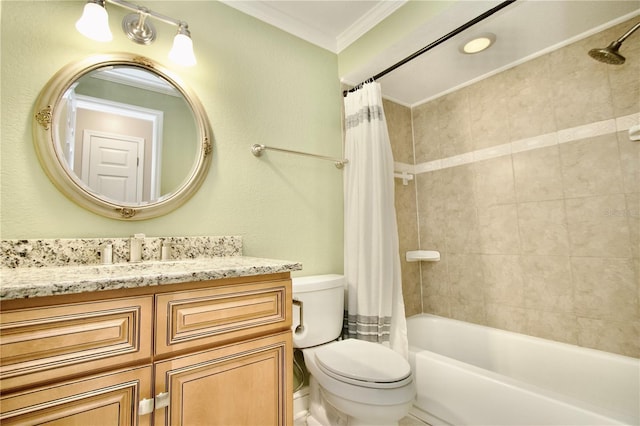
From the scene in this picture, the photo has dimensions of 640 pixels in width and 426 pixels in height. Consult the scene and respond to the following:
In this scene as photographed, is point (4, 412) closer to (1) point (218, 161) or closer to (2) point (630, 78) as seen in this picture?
(1) point (218, 161)

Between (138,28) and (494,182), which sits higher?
(138,28)

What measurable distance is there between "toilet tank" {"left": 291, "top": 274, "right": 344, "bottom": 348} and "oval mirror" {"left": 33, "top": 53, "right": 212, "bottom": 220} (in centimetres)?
74

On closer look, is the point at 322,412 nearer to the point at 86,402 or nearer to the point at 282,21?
the point at 86,402

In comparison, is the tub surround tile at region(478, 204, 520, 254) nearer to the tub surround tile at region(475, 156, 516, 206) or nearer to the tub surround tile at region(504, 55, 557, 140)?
the tub surround tile at region(475, 156, 516, 206)

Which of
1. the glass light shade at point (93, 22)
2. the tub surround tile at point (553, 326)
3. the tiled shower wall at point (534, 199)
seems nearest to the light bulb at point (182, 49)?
the glass light shade at point (93, 22)

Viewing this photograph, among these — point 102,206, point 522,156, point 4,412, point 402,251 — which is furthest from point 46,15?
point 522,156

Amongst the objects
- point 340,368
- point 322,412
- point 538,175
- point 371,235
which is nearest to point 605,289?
point 538,175

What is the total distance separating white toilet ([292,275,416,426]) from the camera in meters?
1.16

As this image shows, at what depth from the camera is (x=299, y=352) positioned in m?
1.69

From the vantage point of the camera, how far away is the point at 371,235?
1.79m

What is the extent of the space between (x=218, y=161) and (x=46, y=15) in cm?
84

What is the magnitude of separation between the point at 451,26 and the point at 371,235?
119cm

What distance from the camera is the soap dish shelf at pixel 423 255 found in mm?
2352

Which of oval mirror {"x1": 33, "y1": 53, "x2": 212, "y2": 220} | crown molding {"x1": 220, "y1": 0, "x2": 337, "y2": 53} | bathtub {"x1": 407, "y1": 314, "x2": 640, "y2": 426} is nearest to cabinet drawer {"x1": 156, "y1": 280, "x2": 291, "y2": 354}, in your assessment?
oval mirror {"x1": 33, "y1": 53, "x2": 212, "y2": 220}
